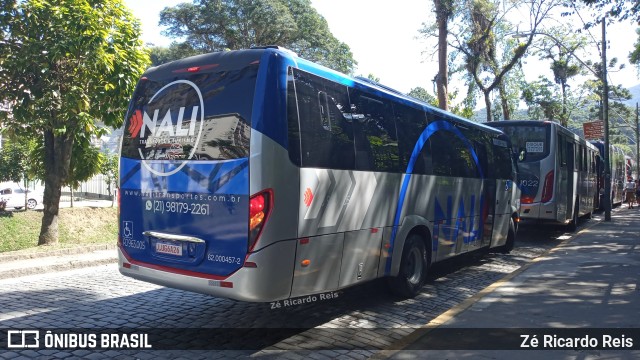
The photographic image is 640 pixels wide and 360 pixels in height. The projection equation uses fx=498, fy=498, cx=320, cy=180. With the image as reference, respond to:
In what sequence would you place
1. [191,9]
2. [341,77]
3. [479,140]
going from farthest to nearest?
[191,9], [479,140], [341,77]

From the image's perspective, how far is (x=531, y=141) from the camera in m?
13.7

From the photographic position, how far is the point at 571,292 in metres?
7.23

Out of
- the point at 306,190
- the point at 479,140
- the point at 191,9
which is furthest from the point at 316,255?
the point at 191,9

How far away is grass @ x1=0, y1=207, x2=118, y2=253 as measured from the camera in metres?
13.9

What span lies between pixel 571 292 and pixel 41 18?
11.3 metres

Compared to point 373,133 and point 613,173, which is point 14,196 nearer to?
point 373,133

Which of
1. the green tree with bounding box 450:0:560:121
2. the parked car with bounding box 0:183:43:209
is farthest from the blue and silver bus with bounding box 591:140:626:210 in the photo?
the parked car with bounding box 0:183:43:209

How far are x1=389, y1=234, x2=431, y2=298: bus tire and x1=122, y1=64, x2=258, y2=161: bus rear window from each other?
321cm

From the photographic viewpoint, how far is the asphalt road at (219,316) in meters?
5.00

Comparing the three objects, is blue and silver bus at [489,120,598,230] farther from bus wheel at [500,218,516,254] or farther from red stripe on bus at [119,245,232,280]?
red stripe on bus at [119,245,232,280]

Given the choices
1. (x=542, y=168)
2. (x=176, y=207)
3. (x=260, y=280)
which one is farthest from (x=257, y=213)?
(x=542, y=168)

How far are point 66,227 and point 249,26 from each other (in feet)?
80.7

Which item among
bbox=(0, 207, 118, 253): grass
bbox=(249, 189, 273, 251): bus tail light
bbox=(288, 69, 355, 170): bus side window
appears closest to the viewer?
bbox=(249, 189, 273, 251): bus tail light

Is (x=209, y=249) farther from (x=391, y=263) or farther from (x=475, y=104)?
(x=475, y=104)
